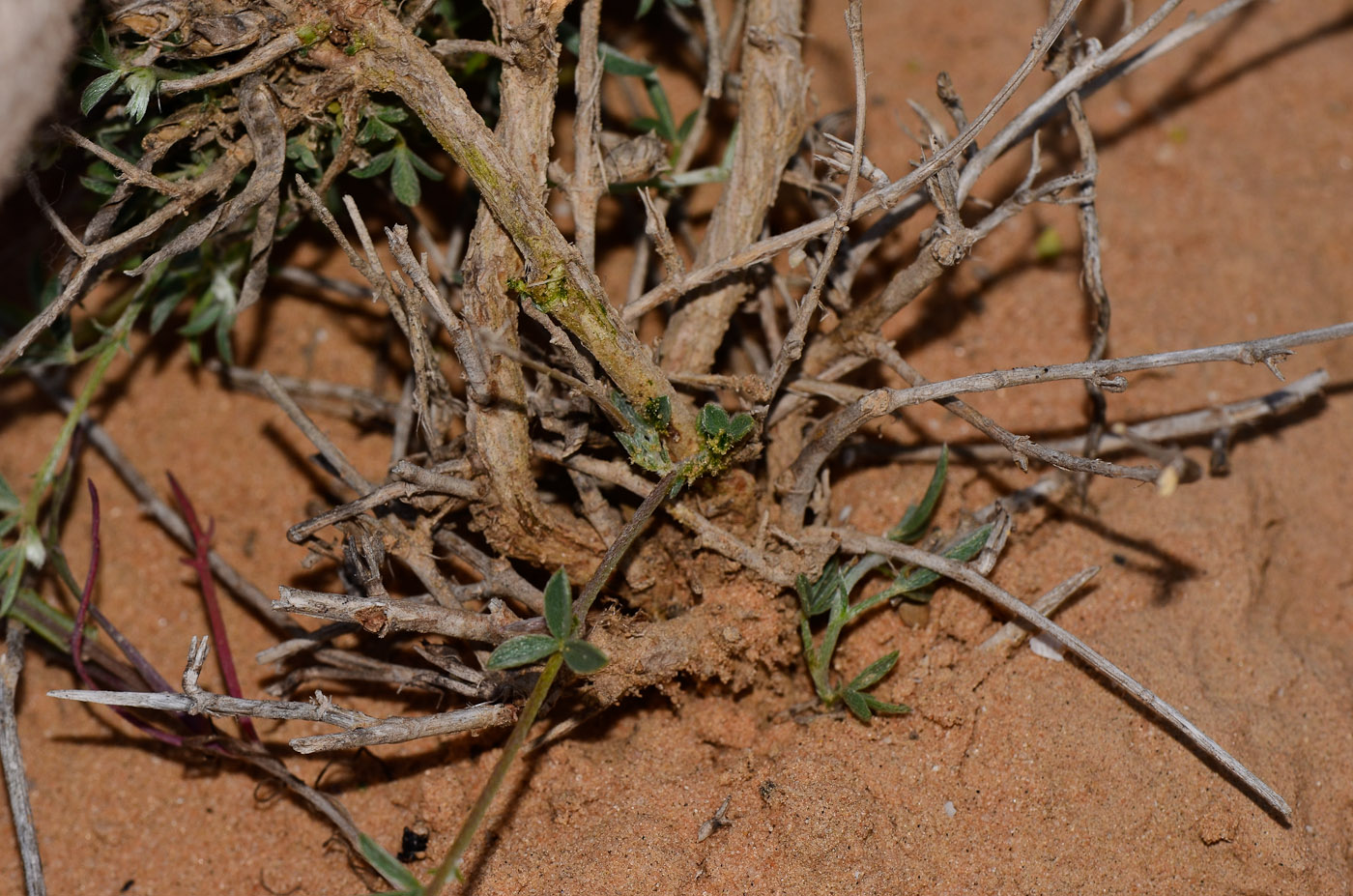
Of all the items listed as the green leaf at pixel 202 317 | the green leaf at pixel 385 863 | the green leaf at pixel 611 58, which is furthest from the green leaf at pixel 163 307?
the green leaf at pixel 385 863

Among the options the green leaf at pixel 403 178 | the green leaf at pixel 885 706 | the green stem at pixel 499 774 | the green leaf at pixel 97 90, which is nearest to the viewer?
the green stem at pixel 499 774

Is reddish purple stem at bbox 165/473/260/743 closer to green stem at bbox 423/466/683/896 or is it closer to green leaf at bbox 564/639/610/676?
green stem at bbox 423/466/683/896

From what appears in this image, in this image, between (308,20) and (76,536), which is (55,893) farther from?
(308,20)

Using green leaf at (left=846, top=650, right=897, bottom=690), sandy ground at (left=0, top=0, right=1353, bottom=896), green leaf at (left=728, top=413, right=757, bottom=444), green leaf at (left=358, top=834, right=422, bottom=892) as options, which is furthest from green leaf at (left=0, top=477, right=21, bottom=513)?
green leaf at (left=846, top=650, right=897, bottom=690)

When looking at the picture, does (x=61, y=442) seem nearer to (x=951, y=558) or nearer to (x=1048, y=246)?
(x=951, y=558)

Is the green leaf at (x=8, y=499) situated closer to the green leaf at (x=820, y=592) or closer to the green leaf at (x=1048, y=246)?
the green leaf at (x=820, y=592)

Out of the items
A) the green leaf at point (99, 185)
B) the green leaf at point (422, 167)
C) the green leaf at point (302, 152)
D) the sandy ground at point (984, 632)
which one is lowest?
the sandy ground at point (984, 632)

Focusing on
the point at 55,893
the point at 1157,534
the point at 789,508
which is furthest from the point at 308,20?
the point at 1157,534
